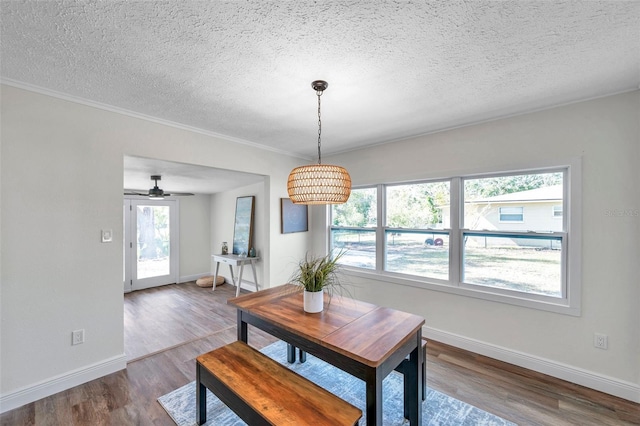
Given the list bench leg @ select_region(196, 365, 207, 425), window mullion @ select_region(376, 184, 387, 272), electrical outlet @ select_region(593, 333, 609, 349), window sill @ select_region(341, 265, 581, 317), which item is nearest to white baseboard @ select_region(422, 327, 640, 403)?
electrical outlet @ select_region(593, 333, 609, 349)

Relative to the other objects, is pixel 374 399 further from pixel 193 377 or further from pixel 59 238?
pixel 59 238

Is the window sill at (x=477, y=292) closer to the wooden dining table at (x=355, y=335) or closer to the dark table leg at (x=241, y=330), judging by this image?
the wooden dining table at (x=355, y=335)

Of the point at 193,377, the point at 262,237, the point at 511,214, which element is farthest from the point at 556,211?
the point at 262,237

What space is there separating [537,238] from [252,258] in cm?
406

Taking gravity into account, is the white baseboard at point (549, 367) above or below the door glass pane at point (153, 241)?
below

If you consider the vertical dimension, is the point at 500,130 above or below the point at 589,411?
above

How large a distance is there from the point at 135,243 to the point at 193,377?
151 inches

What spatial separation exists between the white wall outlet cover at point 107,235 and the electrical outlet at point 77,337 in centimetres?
78

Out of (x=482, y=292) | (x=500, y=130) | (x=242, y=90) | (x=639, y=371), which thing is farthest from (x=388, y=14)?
(x=639, y=371)

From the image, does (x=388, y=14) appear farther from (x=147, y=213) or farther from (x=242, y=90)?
(x=147, y=213)

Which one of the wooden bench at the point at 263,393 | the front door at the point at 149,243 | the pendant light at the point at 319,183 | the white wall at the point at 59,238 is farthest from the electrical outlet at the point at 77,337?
the front door at the point at 149,243

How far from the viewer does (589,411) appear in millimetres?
1927

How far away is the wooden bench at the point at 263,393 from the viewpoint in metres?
1.31

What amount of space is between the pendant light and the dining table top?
83cm
